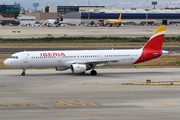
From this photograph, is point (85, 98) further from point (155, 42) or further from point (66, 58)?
point (155, 42)

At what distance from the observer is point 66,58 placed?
4416 centimetres

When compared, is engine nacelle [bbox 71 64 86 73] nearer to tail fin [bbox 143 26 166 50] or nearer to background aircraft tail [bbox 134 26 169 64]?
background aircraft tail [bbox 134 26 169 64]


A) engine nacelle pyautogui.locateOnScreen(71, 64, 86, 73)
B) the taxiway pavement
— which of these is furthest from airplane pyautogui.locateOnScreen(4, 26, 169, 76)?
the taxiway pavement

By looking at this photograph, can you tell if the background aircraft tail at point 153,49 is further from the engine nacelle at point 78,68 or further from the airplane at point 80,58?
the engine nacelle at point 78,68

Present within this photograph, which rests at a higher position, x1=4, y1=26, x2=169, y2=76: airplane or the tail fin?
the tail fin

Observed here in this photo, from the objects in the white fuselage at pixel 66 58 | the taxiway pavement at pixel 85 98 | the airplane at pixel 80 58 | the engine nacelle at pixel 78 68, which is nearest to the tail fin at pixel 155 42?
the airplane at pixel 80 58

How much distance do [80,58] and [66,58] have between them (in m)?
2.16

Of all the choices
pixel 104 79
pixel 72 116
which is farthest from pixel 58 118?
pixel 104 79

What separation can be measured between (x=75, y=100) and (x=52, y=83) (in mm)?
9888

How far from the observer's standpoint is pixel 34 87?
34.4m

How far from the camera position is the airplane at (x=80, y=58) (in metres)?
43.1

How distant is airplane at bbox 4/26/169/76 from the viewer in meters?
43.1

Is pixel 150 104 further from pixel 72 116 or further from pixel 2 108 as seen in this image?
pixel 2 108

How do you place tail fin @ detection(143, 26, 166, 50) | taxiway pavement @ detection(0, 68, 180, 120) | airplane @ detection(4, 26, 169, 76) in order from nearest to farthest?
taxiway pavement @ detection(0, 68, 180, 120) < airplane @ detection(4, 26, 169, 76) < tail fin @ detection(143, 26, 166, 50)
